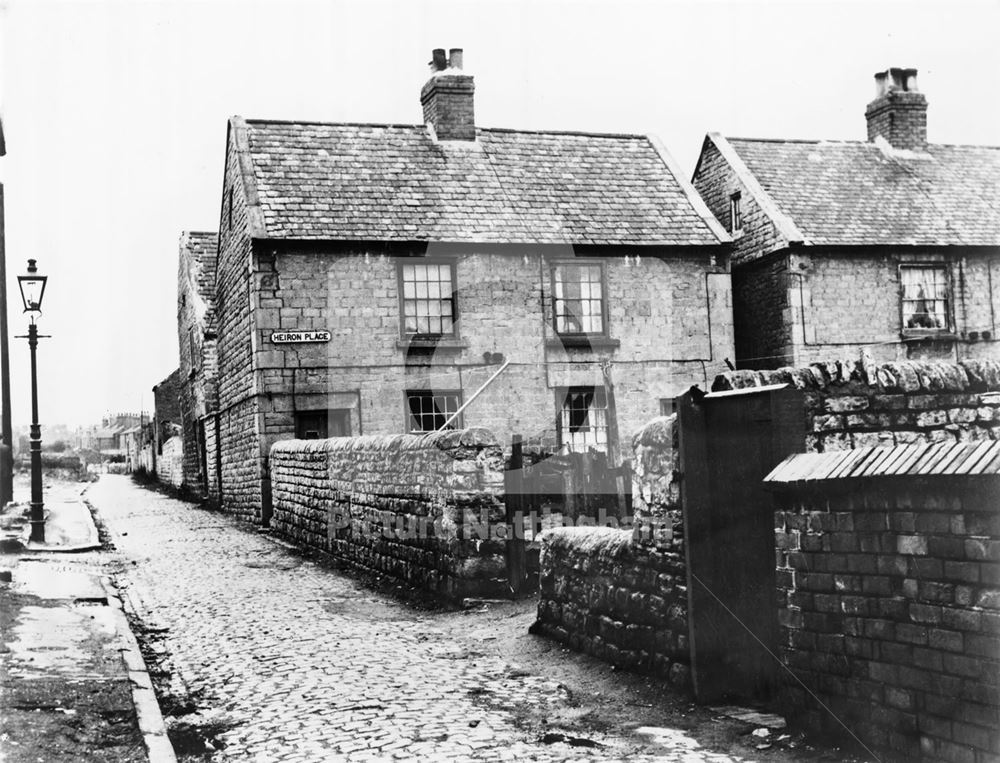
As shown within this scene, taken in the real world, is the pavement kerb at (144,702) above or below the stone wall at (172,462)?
below

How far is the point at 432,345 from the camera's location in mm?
20641

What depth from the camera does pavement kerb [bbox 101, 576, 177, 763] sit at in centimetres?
589

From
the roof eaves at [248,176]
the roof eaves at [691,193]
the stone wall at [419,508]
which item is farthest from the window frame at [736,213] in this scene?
the stone wall at [419,508]

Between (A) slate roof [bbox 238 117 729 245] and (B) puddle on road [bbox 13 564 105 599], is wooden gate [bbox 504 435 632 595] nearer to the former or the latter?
(B) puddle on road [bbox 13 564 105 599]

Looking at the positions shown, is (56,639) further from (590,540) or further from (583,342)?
(583,342)

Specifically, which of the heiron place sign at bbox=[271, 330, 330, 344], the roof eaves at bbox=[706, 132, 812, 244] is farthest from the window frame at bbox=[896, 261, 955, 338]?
the heiron place sign at bbox=[271, 330, 330, 344]

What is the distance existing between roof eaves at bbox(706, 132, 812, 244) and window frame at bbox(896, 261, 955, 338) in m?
2.62

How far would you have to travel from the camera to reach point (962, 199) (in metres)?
24.8

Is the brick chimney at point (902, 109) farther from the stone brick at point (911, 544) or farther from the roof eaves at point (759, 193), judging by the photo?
the stone brick at point (911, 544)

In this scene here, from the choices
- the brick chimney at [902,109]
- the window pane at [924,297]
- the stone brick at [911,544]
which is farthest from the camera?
the brick chimney at [902,109]

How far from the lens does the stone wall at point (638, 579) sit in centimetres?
664

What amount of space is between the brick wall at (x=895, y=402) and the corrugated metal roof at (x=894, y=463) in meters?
0.42

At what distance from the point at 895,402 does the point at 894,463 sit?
4.36ft

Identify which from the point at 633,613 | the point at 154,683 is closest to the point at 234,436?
the point at 154,683
